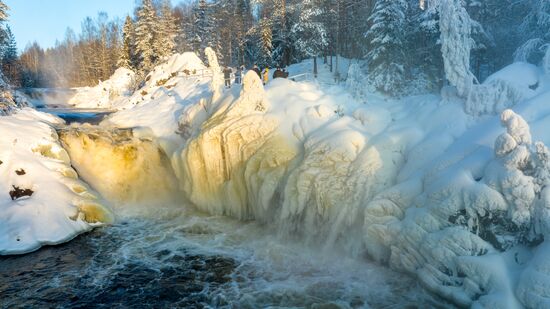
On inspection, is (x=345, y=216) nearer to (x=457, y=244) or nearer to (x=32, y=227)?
(x=457, y=244)

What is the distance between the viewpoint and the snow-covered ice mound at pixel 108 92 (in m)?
43.2

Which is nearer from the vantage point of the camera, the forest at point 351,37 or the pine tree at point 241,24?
the forest at point 351,37

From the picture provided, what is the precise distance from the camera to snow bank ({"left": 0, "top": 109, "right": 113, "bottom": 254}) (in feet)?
42.7

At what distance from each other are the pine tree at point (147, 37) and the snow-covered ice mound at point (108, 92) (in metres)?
3.19

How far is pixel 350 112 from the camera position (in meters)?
14.8

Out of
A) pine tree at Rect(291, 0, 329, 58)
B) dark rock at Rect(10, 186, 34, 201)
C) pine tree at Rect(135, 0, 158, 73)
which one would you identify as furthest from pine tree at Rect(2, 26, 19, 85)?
dark rock at Rect(10, 186, 34, 201)

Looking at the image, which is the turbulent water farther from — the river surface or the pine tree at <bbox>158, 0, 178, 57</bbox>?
the pine tree at <bbox>158, 0, 178, 57</bbox>

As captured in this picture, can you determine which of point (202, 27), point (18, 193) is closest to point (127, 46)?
point (202, 27)

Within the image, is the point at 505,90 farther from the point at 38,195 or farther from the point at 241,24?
the point at 241,24

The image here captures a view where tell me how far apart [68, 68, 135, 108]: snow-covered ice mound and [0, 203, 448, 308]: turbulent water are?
106 feet

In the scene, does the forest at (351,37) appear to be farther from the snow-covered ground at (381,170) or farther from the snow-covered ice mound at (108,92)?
the snow-covered ground at (381,170)

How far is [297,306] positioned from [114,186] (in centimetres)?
1189

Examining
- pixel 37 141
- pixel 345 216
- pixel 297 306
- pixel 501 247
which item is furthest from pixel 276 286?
pixel 37 141

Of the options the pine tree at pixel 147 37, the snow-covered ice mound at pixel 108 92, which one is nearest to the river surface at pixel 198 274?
the pine tree at pixel 147 37
